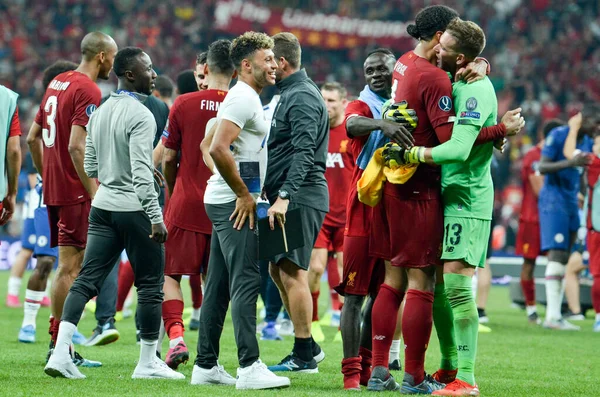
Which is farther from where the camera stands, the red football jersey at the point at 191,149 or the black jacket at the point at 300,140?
the red football jersey at the point at 191,149

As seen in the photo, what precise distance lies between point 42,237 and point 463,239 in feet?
17.1

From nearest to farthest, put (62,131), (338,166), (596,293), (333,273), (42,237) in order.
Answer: (62,131) → (42,237) → (338,166) → (333,273) → (596,293)

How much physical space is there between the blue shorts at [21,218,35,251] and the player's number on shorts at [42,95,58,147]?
390cm

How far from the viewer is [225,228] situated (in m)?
6.62

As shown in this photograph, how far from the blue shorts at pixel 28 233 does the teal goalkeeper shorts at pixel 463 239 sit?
7278mm

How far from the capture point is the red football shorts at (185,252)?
26.7 ft

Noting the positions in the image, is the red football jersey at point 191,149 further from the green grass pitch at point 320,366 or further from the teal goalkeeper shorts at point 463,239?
the teal goalkeeper shorts at point 463,239

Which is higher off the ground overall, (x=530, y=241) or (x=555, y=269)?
(x=530, y=241)

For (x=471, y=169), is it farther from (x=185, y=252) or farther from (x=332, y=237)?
(x=332, y=237)

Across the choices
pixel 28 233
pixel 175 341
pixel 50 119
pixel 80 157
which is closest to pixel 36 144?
pixel 50 119

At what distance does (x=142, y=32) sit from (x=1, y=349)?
24905 millimetres

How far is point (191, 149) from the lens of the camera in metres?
8.18

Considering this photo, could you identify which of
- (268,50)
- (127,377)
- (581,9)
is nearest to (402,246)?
(268,50)

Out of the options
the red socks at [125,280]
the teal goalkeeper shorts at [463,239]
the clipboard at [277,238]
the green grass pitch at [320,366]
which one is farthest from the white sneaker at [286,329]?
the teal goalkeeper shorts at [463,239]
